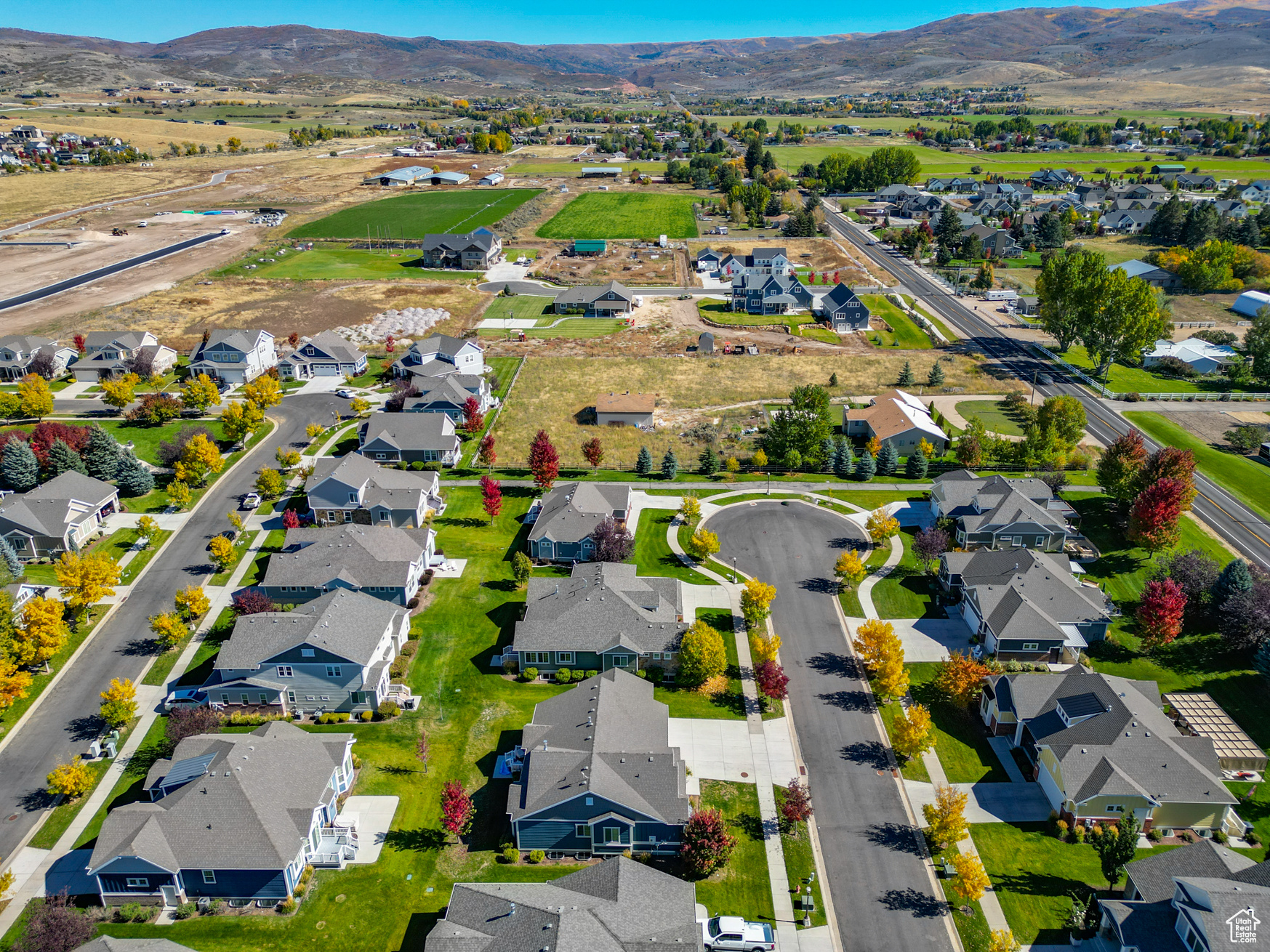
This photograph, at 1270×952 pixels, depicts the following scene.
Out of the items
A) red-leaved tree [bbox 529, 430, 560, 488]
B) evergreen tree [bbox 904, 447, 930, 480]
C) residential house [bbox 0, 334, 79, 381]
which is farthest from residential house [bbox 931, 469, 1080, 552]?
residential house [bbox 0, 334, 79, 381]

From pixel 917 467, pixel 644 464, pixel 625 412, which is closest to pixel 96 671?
pixel 644 464

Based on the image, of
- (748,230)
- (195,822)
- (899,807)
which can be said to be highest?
(748,230)

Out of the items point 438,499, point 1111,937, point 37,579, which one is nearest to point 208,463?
point 37,579

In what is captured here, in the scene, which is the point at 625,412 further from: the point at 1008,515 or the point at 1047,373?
the point at 1047,373

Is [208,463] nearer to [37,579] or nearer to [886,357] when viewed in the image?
[37,579]

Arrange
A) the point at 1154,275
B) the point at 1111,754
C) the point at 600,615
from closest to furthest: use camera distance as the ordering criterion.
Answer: the point at 1111,754 < the point at 600,615 < the point at 1154,275

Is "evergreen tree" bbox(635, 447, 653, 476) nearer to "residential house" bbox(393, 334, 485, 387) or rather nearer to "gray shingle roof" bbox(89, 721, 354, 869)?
"residential house" bbox(393, 334, 485, 387)
